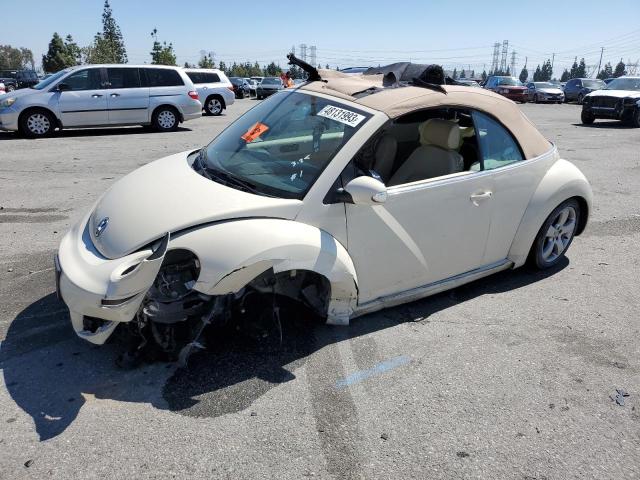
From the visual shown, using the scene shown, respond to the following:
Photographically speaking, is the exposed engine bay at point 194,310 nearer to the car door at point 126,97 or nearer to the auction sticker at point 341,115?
the auction sticker at point 341,115

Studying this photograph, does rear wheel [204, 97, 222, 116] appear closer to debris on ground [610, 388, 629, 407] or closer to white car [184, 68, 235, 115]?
white car [184, 68, 235, 115]

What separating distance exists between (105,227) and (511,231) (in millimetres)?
2922

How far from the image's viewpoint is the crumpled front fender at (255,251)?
2.75 metres

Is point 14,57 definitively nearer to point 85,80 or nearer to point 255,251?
point 85,80

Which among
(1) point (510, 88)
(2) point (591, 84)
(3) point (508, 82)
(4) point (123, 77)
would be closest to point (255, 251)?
(4) point (123, 77)

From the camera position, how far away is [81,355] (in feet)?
10.3

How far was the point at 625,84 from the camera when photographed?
60.5 ft

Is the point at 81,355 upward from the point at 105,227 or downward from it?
downward

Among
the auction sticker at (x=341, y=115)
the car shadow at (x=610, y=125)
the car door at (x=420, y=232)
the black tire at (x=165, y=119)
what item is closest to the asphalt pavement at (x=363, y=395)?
the car door at (x=420, y=232)

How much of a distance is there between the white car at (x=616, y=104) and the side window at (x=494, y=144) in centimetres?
1581

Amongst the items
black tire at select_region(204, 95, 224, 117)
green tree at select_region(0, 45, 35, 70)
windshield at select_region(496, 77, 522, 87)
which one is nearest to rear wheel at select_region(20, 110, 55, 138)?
black tire at select_region(204, 95, 224, 117)

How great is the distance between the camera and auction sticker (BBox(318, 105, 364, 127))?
Result: 3.35m

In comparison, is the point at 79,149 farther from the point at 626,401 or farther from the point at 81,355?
the point at 626,401

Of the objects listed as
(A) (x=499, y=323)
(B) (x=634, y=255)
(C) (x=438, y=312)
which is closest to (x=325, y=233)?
(C) (x=438, y=312)
